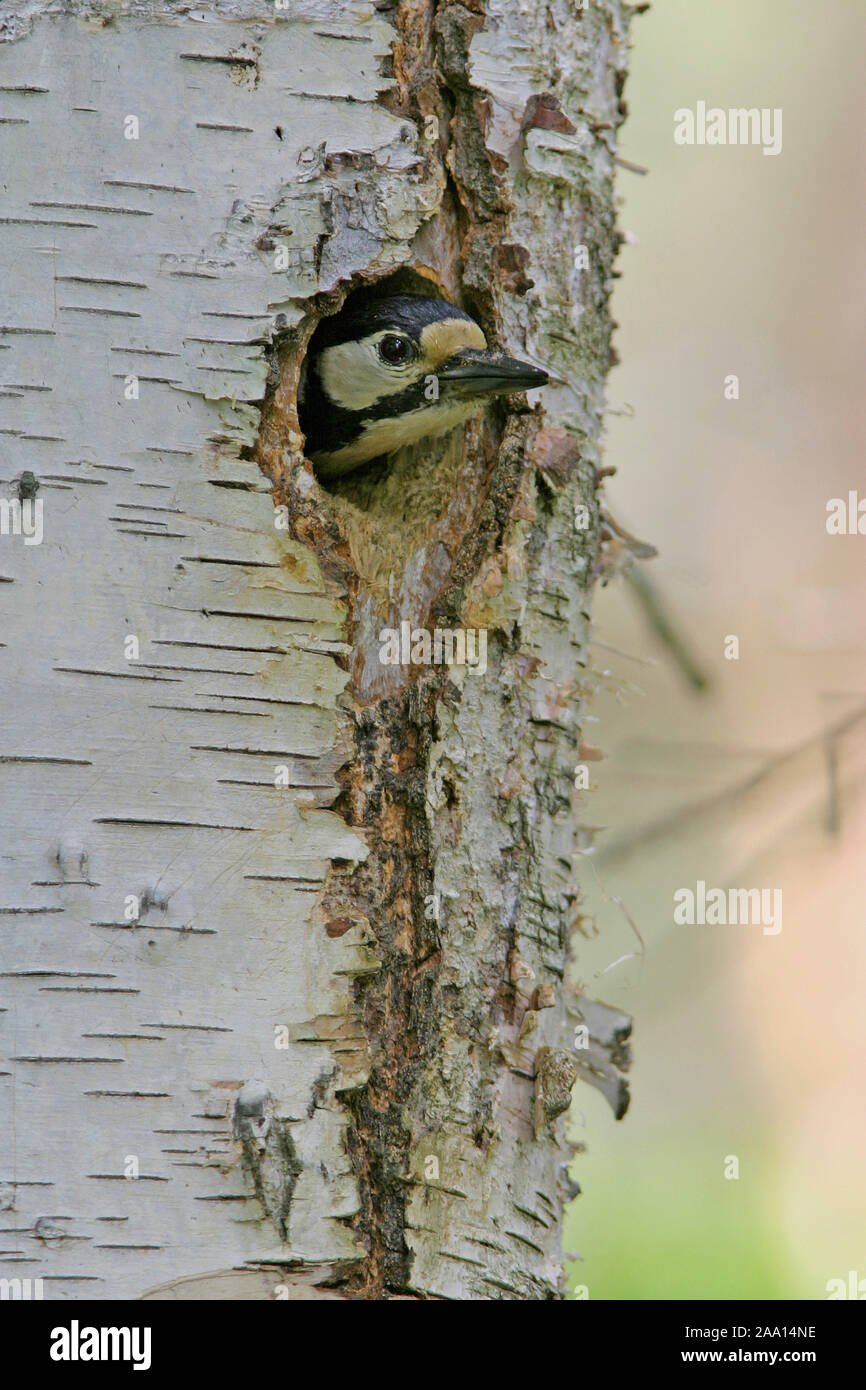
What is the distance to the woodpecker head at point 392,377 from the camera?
2.63m

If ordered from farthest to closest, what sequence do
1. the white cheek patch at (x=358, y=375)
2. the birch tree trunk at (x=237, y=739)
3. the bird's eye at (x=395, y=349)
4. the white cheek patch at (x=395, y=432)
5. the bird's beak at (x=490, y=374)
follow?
1. the white cheek patch at (x=358, y=375)
2. the bird's eye at (x=395, y=349)
3. the white cheek patch at (x=395, y=432)
4. the bird's beak at (x=490, y=374)
5. the birch tree trunk at (x=237, y=739)

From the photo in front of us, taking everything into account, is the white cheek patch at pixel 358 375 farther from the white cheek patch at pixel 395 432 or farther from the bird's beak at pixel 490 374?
the bird's beak at pixel 490 374

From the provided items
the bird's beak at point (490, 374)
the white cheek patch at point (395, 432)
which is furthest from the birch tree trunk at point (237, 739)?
the white cheek patch at point (395, 432)

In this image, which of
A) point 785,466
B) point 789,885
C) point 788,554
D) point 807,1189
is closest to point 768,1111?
point 807,1189

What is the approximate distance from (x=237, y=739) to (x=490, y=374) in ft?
2.99

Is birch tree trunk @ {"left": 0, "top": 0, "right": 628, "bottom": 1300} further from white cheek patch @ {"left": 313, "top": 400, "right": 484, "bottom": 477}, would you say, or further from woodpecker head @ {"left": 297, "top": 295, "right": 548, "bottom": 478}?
white cheek patch @ {"left": 313, "top": 400, "right": 484, "bottom": 477}

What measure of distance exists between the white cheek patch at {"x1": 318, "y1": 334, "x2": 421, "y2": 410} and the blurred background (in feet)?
2.63

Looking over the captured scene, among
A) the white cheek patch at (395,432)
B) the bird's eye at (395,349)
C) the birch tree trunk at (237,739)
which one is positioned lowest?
the birch tree trunk at (237,739)

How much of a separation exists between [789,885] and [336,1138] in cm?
319

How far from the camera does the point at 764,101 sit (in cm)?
621

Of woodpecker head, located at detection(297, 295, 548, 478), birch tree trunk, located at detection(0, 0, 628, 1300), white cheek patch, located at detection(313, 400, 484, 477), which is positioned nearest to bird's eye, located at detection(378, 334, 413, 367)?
woodpecker head, located at detection(297, 295, 548, 478)

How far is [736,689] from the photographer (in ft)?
17.3

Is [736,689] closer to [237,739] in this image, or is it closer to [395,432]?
[395,432]
